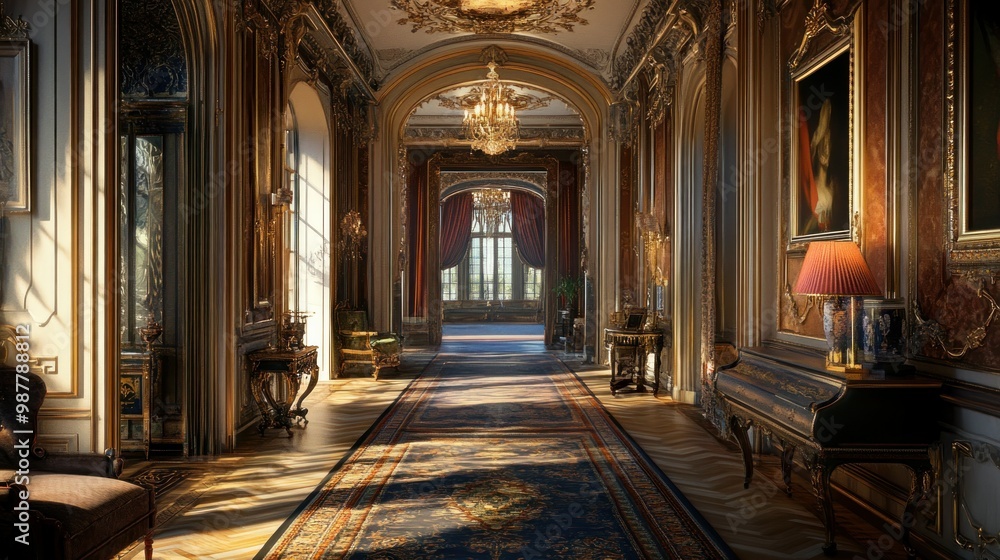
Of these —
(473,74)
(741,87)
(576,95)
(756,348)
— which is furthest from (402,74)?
(756,348)

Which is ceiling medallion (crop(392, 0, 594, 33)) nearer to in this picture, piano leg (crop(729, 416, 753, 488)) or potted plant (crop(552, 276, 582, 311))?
piano leg (crop(729, 416, 753, 488))

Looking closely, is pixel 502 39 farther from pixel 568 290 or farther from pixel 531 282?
pixel 531 282

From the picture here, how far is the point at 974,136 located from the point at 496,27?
768cm

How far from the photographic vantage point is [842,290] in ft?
11.9

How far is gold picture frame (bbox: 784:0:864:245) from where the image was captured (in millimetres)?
4289

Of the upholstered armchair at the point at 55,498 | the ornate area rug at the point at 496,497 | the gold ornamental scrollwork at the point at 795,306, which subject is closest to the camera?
the upholstered armchair at the point at 55,498

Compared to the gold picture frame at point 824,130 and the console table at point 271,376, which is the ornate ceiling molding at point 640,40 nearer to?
the gold picture frame at point 824,130

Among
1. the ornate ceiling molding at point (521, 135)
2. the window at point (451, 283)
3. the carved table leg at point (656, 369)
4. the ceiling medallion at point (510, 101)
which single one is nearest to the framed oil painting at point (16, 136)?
the carved table leg at point (656, 369)

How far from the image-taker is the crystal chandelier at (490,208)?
2234cm

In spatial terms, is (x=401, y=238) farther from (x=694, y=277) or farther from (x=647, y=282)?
(x=694, y=277)

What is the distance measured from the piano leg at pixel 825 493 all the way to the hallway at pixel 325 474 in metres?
0.06

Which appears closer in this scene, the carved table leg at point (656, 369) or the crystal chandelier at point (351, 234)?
the carved table leg at point (656, 369)

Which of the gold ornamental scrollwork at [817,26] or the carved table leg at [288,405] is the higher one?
the gold ornamental scrollwork at [817,26]

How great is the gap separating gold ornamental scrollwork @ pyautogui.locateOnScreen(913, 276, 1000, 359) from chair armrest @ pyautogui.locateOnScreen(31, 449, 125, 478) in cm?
379
